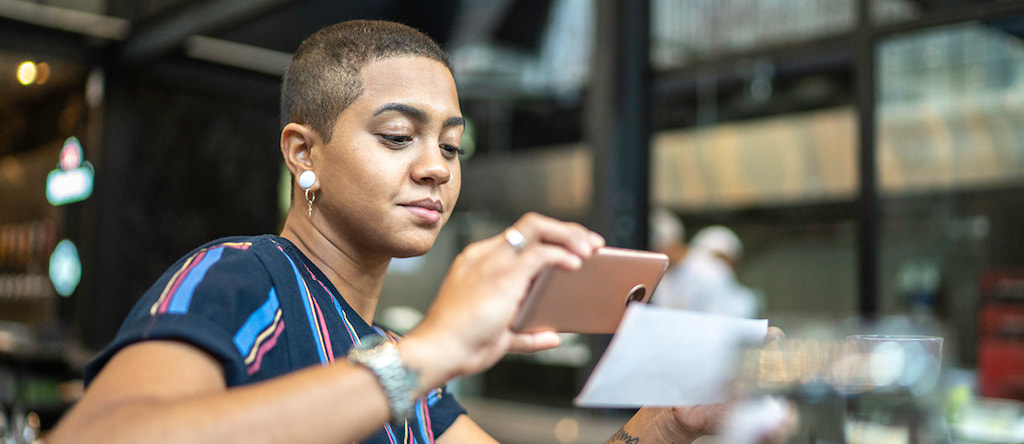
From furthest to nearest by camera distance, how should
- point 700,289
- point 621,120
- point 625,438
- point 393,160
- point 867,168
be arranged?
point 700,289
point 621,120
point 867,168
point 625,438
point 393,160

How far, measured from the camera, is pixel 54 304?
4.22 meters

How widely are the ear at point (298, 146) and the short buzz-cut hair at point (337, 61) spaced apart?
1 centimetres

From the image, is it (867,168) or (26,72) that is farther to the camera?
(26,72)

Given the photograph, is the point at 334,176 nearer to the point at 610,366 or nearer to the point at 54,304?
the point at 610,366

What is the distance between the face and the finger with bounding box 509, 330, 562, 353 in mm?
268

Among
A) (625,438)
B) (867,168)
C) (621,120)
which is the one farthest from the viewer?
(621,120)

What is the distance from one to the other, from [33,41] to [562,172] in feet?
13.5

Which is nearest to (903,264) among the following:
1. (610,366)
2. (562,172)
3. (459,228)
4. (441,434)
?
(562,172)

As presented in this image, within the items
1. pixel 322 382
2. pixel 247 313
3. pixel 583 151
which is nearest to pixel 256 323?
pixel 247 313

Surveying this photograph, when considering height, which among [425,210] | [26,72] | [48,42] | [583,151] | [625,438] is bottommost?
[625,438]

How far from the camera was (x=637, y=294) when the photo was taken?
28.6 inches

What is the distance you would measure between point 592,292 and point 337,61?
18.6 inches

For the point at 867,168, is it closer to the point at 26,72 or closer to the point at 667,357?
the point at 667,357

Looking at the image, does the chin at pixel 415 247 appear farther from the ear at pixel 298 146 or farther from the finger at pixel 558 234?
the finger at pixel 558 234
